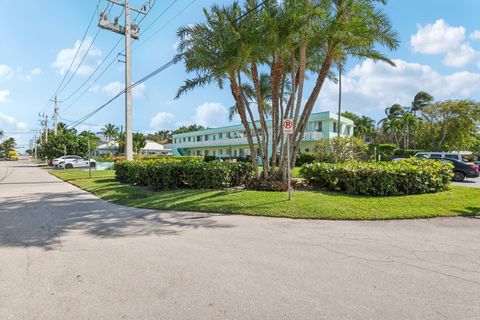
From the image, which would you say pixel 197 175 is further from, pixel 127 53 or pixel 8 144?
pixel 8 144

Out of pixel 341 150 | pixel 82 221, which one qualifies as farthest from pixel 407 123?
pixel 82 221

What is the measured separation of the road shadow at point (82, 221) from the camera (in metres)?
6.25

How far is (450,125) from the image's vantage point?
1449 inches

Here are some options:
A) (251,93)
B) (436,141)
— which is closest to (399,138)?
(436,141)

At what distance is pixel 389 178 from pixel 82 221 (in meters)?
9.09

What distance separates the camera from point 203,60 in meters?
11.6

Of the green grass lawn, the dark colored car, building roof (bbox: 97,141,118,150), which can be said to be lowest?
the green grass lawn

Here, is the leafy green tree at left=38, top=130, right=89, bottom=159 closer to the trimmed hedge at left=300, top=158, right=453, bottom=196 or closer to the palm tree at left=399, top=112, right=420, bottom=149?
the trimmed hedge at left=300, top=158, right=453, bottom=196

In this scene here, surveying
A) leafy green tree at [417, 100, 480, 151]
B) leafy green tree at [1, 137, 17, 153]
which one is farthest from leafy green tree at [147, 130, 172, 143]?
leafy green tree at [417, 100, 480, 151]

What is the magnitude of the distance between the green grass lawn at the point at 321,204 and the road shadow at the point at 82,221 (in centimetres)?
83

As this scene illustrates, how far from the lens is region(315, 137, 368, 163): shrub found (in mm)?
20047

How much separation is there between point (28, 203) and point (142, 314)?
376 inches

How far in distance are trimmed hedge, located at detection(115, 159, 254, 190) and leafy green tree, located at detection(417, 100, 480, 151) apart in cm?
3381

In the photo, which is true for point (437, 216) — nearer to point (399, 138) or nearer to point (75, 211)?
point (75, 211)
